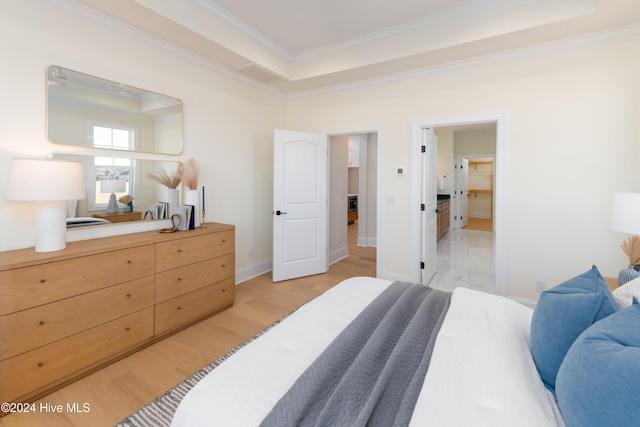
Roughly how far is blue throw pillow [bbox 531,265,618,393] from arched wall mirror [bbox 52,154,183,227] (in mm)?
2992

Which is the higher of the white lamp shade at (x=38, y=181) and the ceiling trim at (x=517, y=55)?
the ceiling trim at (x=517, y=55)

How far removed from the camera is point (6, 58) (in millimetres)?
1980

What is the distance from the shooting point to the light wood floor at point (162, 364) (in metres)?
1.70

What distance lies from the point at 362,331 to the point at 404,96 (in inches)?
126

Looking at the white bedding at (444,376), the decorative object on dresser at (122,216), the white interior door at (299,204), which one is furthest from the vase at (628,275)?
the decorative object on dresser at (122,216)

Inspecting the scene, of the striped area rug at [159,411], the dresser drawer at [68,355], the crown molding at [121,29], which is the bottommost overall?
the striped area rug at [159,411]

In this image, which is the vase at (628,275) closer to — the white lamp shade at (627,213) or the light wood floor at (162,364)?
the white lamp shade at (627,213)

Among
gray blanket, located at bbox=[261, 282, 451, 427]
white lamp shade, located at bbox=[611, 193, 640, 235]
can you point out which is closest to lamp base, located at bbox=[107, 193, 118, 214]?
gray blanket, located at bbox=[261, 282, 451, 427]

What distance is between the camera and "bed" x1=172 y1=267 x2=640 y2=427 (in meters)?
0.85

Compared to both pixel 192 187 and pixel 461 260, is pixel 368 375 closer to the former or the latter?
pixel 192 187

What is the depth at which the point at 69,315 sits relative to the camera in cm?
188

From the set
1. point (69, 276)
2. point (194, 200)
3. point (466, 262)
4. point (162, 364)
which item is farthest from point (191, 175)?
point (466, 262)

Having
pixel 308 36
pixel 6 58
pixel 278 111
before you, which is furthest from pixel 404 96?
pixel 6 58

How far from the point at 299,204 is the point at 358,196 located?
2.55 meters
